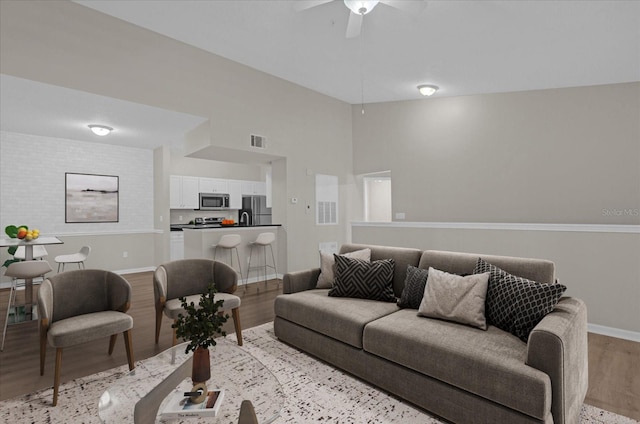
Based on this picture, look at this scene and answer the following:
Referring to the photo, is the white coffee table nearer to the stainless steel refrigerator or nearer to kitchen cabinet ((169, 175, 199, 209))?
kitchen cabinet ((169, 175, 199, 209))

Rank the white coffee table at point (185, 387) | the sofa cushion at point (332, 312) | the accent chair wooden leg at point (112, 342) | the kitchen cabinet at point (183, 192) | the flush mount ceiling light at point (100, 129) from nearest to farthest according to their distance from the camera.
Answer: the white coffee table at point (185, 387)
the sofa cushion at point (332, 312)
the accent chair wooden leg at point (112, 342)
the flush mount ceiling light at point (100, 129)
the kitchen cabinet at point (183, 192)

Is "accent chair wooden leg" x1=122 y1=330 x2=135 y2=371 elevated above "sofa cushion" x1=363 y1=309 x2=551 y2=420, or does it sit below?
below

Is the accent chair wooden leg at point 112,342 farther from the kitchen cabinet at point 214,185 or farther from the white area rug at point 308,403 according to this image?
the kitchen cabinet at point 214,185

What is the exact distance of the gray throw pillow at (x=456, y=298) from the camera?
2319 mm

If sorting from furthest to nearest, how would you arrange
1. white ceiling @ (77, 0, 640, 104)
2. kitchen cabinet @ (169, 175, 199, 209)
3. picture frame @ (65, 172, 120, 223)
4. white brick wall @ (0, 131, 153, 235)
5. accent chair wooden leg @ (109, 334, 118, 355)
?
kitchen cabinet @ (169, 175, 199, 209) → picture frame @ (65, 172, 120, 223) → white brick wall @ (0, 131, 153, 235) → white ceiling @ (77, 0, 640, 104) → accent chair wooden leg @ (109, 334, 118, 355)

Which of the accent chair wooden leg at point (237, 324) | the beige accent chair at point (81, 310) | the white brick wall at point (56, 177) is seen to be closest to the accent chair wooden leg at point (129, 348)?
the beige accent chair at point (81, 310)

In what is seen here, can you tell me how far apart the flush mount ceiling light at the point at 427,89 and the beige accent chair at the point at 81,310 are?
4777 mm

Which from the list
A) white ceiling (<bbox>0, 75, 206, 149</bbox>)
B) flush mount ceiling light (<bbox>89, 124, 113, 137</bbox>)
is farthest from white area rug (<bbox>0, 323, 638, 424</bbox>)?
flush mount ceiling light (<bbox>89, 124, 113, 137</bbox>)

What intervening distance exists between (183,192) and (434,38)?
19.4 feet

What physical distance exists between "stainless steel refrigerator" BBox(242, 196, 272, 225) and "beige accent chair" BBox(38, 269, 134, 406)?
5660 mm

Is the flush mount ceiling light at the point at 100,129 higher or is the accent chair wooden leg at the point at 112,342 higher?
the flush mount ceiling light at the point at 100,129

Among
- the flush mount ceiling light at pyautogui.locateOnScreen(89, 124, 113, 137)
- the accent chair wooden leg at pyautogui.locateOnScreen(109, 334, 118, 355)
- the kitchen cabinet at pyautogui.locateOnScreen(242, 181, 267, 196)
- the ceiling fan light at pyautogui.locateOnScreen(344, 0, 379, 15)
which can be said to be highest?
the ceiling fan light at pyautogui.locateOnScreen(344, 0, 379, 15)

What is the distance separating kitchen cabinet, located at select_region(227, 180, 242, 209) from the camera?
27.7 feet

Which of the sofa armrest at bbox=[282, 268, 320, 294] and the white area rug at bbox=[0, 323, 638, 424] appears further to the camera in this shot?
the sofa armrest at bbox=[282, 268, 320, 294]
